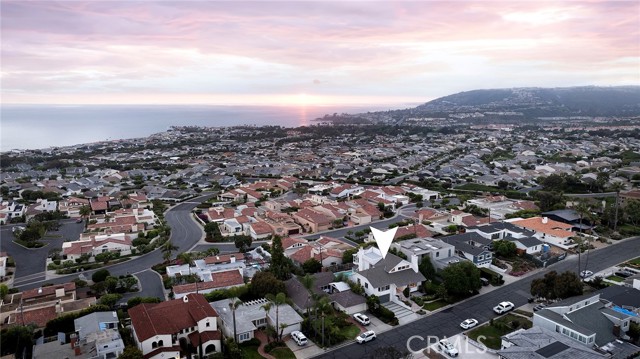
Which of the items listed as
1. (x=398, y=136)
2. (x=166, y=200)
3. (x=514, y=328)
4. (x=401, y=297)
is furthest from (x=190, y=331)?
(x=398, y=136)

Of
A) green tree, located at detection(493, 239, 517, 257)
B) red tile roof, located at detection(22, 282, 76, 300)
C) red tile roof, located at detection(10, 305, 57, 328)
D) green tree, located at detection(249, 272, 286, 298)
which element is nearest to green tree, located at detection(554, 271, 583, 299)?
green tree, located at detection(493, 239, 517, 257)

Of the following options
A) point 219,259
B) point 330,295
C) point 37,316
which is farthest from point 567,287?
point 37,316

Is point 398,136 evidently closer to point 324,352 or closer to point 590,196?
point 590,196

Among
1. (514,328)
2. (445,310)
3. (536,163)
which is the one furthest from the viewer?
(536,163)

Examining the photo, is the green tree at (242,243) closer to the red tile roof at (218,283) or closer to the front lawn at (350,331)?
the red tile roof at (218,283)

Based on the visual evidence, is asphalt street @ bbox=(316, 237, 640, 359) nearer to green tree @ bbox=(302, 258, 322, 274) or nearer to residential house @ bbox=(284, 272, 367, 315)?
residential house @ bbox=(284, 272, 367, 315)

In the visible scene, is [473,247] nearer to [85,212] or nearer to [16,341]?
[16,341]
